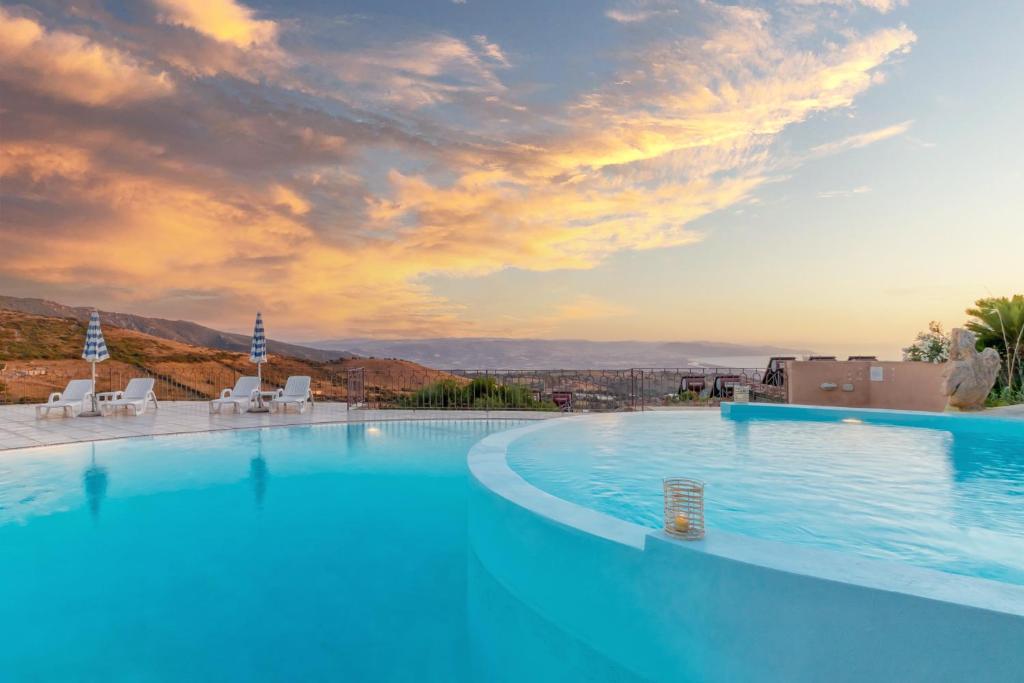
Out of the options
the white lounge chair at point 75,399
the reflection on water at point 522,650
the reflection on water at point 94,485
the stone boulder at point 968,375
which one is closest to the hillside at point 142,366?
the white lounge chair at point 75,399

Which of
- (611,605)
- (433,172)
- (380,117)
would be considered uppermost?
(380,117)

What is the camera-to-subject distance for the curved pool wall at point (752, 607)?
183 centimetres

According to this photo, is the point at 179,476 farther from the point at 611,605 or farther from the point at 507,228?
the point at 507,228

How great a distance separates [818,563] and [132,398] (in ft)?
48.7

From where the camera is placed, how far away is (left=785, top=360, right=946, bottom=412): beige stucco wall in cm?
1151

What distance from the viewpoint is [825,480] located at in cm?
593

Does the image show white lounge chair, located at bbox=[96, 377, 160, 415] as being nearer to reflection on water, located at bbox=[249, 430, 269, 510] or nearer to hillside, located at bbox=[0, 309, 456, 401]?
hillside, located at bbox=[0, 309, 456, 401]

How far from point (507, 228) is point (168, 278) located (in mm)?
11920

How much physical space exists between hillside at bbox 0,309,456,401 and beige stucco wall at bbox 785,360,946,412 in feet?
27.2

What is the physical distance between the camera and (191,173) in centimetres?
1402

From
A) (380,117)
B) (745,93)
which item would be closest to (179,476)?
(380,117)

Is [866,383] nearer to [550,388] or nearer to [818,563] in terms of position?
[550,388]

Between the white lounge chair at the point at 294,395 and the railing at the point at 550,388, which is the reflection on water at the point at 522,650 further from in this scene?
the white lounge chair at the point at 294,395

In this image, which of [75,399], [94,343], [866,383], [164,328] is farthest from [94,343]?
[164,328]
